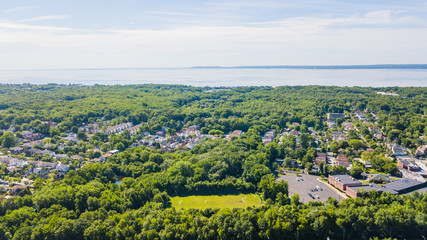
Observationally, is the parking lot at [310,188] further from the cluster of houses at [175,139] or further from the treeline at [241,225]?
the cluster of houses at [175,139]

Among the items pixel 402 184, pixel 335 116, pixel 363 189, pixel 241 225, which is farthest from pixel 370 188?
pixel 335 116

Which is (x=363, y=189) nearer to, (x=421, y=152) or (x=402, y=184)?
(x=402, y=184)

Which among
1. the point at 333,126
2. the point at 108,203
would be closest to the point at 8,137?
the point at 108,203

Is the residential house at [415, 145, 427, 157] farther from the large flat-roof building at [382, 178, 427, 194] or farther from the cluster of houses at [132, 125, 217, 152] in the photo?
the cluster of houses at [132, 125, 217, 152]

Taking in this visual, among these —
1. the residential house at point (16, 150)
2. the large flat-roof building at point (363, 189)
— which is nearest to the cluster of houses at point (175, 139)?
the residential house at point (16, 150)

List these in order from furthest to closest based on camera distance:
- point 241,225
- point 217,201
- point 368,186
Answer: point 368,186 < point 217,201 < point 241,225

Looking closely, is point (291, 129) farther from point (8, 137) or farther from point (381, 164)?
point (8, 137)
